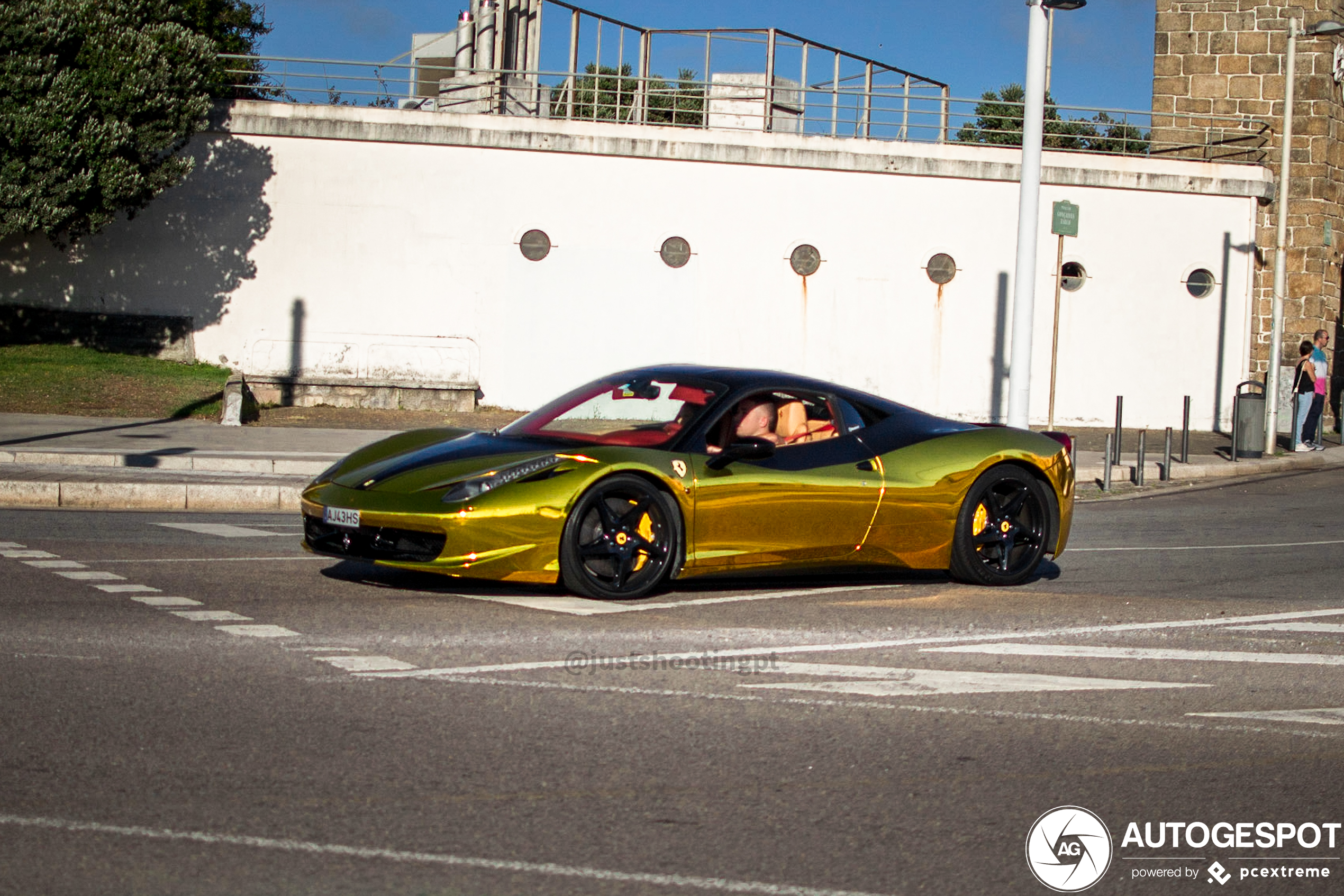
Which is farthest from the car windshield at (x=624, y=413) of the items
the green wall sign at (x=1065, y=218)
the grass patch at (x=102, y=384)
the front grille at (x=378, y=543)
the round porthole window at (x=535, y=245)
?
the round porthole window at (x=535, y=245)

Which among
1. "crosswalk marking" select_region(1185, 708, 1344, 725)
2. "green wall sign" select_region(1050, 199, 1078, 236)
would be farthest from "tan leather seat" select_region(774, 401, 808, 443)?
"green wall sign" select_region(1050, 199, 1078, 236)

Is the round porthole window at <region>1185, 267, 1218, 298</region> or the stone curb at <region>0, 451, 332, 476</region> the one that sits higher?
the round porthole window at <region>1185, 267, 1218, 298</region>

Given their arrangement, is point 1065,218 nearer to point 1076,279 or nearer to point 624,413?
point 624,413

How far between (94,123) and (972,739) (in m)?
21.4

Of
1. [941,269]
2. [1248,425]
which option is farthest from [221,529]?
[941,269]

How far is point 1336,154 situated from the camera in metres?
28.7

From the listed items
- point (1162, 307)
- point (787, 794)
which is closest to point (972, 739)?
point (787, 794)

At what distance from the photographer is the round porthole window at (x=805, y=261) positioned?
26.2 m

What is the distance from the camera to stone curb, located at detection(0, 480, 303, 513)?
12.1m

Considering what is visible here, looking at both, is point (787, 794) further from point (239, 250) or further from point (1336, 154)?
point (1336, 154)

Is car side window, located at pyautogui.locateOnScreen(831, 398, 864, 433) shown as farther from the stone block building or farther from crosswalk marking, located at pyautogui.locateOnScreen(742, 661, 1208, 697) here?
the stone block building

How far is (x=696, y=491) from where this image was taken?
7812mm

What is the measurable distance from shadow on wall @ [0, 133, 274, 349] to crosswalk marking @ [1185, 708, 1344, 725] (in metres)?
22.1

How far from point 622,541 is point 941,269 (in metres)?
20.0
